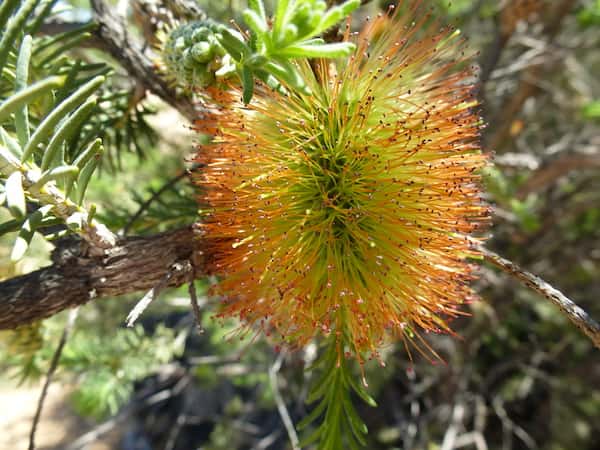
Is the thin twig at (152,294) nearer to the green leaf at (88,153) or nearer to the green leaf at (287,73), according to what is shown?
the green leaf at (88,153)

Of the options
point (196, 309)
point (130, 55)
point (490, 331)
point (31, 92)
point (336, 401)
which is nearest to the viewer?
point (31, 92)

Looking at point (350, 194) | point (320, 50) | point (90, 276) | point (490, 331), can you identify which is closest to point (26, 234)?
point (90, 276)

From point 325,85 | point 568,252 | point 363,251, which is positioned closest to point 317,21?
point 325,85

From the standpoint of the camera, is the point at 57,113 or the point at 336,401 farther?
the point at 336,401

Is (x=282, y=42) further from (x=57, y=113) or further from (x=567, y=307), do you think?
(x=567, y=307)

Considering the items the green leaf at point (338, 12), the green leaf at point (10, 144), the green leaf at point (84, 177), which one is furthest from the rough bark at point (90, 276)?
the green leaf at point (338, 12)

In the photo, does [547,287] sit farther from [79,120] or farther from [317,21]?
[79,120]

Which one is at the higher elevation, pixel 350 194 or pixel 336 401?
pixel 350 194

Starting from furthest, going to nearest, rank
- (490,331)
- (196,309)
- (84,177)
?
(490,331)
(196,309)
(84,177)
